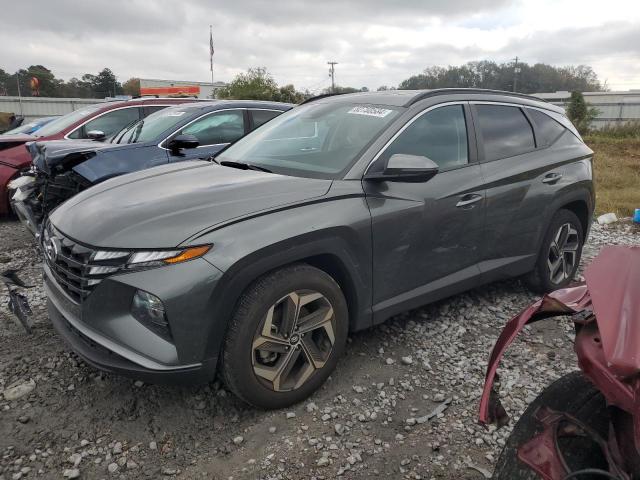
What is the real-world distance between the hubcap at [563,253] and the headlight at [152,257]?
316cm

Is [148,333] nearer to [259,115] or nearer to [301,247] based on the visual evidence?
[301,247]

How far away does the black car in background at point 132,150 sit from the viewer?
469 cm

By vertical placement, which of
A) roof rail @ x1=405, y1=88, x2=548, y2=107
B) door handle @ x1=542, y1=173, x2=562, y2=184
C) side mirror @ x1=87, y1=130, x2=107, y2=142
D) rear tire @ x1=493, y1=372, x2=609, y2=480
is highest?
roof rail @ x1=405, y1=88, x2=548, y2=107

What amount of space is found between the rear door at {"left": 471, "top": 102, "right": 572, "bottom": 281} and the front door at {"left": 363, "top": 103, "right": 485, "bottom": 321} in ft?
0.46

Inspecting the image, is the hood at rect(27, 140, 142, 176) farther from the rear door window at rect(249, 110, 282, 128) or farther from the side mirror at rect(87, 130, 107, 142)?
the rear door window at rect(249, 110, 282, 128)

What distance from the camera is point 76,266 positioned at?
253 centimetres

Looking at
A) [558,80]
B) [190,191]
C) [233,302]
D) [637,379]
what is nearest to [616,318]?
[637,379]

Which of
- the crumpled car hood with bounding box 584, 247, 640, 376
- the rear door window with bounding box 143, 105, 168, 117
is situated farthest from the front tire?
the rear door window with bounding box 143, 105, 168, 117

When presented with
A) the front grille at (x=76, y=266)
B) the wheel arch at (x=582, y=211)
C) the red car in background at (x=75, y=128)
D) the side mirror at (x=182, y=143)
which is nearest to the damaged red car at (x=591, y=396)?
the front grille at (x=76, y=266)

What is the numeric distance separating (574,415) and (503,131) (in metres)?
2.76

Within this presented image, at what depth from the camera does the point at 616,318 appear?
1.39m

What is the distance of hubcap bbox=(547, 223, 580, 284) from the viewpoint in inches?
171

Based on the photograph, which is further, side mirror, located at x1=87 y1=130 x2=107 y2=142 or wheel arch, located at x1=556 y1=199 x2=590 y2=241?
side mirror, located at x1=87 y1=130 x2=107 y2=142

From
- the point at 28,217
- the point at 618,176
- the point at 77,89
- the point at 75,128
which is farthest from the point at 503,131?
the point at 77,89
